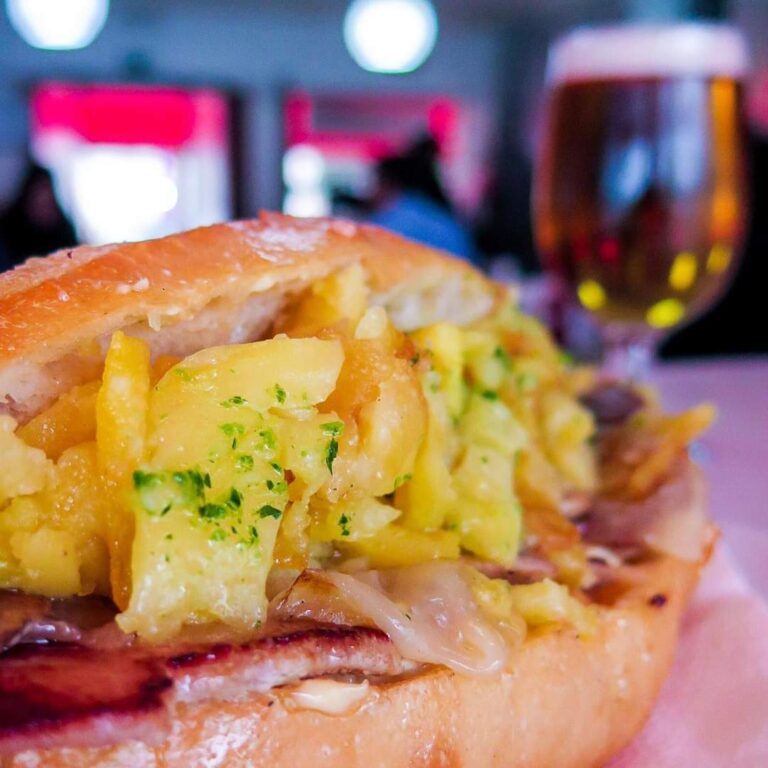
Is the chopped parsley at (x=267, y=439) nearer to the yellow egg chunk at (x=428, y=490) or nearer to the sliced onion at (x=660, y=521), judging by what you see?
the yellow egg chunk at (x=428, y=490)

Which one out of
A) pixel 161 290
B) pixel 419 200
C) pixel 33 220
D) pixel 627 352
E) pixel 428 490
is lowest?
pixel 33 220

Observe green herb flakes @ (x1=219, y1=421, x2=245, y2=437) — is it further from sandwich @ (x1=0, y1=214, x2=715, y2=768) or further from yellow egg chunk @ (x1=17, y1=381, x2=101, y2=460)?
yellow egg chunk @ (x1=17, y1=381, x2=101, y2=460)

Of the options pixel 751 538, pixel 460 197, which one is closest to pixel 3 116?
pixel 460 197

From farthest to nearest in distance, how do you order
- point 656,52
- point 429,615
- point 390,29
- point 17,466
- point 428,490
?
1. point 390,29
2. point 656,52
3. point 428,490
4. point 429,615
5. point 17,466

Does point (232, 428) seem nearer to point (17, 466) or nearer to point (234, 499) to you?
point (234, 499)

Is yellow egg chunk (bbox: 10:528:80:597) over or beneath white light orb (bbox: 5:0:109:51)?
beneath

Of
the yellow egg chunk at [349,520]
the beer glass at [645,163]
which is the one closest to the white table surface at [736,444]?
the beer glass at [645,163]

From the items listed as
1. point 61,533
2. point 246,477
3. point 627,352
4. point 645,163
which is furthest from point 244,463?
point 627,352

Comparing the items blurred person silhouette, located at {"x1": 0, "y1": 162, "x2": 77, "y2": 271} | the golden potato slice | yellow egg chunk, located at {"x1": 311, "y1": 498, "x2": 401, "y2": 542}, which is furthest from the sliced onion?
blurred person silhouette, located at {"x1": 0, "y1": 162, "x2": 77, "y2": 271}
